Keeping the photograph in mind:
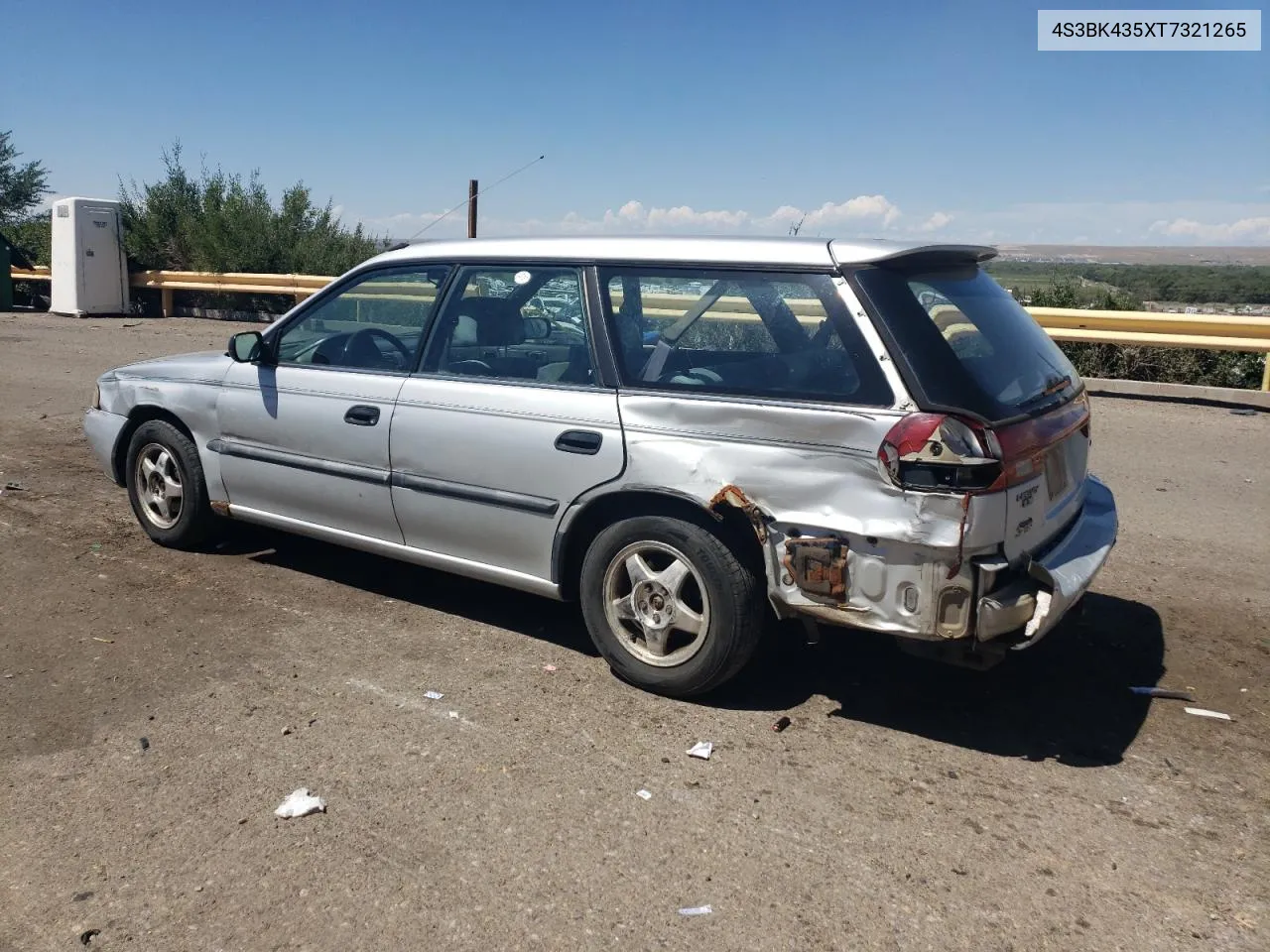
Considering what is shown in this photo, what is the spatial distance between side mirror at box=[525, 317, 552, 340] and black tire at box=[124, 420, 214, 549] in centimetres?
215

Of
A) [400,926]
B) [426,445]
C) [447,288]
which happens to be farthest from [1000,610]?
[447,288]

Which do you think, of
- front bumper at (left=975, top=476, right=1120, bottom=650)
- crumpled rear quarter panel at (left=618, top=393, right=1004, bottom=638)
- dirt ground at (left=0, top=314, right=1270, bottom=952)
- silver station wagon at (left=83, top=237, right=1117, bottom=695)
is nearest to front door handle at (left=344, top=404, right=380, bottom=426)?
silver station wagon at (left=83, top=237, right=1117, bottom=695)

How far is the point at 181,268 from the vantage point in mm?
22016

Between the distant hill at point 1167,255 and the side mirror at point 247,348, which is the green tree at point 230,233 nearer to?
the side mirror at point 247,348

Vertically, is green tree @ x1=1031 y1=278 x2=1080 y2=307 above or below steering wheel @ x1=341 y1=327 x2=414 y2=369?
above

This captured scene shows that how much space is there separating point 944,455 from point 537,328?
1952mm

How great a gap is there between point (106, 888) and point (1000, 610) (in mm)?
2829

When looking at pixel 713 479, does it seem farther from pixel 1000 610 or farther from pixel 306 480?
pixel 306 480

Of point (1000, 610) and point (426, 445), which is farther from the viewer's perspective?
point (426, 445)

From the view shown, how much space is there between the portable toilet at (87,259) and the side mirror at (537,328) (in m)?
17.7

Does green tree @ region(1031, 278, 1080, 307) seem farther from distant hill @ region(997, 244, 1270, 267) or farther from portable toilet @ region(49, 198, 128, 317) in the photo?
distant hill @ region(997, 244, 1270, 267)

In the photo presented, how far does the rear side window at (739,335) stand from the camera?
394 cm

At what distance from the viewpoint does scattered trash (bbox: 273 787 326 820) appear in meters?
3.46

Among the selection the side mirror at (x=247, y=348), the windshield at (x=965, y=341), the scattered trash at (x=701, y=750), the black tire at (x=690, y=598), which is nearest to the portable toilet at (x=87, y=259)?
the side mirror at (x=247, y=348)
